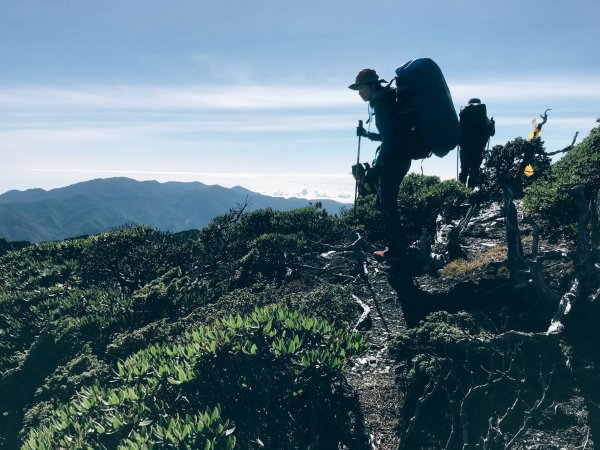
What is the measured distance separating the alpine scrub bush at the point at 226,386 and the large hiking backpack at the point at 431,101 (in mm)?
3167

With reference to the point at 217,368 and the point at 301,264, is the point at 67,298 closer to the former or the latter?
the point at 301,264

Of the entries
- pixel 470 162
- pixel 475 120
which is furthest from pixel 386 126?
pixel 470 162

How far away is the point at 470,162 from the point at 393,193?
12.9ft

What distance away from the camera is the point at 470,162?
1088 centimetres

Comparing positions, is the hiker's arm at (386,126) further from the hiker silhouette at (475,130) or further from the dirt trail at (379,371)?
the hiker silhouette at (475,130)

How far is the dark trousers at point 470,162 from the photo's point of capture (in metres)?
10.4

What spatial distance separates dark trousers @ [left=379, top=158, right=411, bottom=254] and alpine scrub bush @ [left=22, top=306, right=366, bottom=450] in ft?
12.1

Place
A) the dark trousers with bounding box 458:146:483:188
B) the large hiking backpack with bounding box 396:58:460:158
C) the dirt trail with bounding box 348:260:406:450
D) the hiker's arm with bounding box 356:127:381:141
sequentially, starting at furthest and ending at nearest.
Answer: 1. the dark trousers with bounding box 458:146:483:188
2. the hiker's arm with bounding box 356:127:381:141
3. the large hiking backpack with bounding box 396:58:460:158
4. the dirt trail with bounding box 348:260:406:450

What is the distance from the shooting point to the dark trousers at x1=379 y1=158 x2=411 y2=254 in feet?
24.7

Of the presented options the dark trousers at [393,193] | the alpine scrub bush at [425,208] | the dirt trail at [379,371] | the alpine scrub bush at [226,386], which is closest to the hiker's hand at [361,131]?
the dark trousers at [393,193]

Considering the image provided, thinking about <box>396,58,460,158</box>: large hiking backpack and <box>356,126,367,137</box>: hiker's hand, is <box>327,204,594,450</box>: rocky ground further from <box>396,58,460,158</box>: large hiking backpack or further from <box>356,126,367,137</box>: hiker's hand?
<box>356,126,367,137</box>: hiker's hand

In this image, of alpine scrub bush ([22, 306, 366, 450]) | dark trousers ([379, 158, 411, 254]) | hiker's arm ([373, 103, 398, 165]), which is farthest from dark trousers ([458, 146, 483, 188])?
alpine scrub bush ([22, 306, 366, 450])

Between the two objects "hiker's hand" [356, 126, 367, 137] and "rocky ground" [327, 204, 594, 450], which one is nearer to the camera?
"rocky ground" [327, 204, 594, 450]

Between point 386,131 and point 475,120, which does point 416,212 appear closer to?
point 475,120
